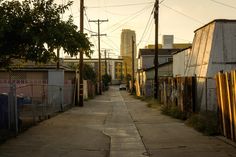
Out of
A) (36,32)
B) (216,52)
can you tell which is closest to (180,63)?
(216,52)

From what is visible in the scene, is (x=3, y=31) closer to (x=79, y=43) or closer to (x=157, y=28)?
(x=79, y=43)

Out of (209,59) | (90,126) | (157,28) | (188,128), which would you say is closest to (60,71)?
(157,28)

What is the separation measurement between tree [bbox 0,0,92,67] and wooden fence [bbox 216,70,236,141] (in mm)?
5424

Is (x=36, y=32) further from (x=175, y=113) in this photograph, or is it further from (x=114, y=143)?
(x=175, y=113)

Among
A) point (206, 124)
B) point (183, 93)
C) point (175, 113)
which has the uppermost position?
point (183, 93)

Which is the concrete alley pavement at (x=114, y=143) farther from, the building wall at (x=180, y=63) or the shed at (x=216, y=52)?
the building wall at (x=180, y=63)

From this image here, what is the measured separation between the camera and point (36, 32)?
1705 cm

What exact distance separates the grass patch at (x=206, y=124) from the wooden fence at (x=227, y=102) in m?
0.72

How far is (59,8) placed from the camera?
17844mm

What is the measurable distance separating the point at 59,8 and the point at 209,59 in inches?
417

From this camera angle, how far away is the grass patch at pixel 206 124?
16445mm

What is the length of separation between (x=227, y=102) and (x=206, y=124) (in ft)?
9.16

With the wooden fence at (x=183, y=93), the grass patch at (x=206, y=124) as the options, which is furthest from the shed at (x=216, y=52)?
the grass patch at (x=206, y=124)

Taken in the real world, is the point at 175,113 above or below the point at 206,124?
below
